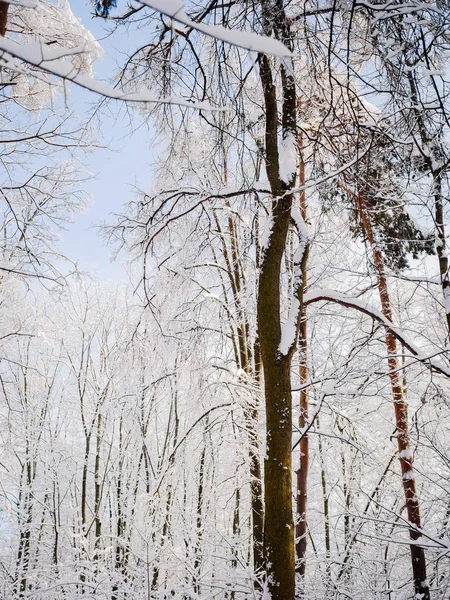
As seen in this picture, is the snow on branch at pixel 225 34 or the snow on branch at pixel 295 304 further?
the snow on branch at pixel 295 304

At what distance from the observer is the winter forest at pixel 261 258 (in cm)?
272

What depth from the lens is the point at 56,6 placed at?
4.46 metres

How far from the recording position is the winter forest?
107 inches

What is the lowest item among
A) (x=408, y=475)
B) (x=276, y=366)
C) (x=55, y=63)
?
(x=408, y=475)

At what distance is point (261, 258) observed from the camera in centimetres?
333

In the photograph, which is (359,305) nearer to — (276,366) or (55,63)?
(276,366)

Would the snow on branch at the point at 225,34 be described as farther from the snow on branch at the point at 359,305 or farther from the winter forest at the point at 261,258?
the snow on branch at the point at 359,305

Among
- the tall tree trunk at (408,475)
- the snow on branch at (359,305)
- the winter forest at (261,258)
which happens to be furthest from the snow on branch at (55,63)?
the tall tree trunk at (408,475)

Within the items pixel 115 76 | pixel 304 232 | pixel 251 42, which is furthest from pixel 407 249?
pixel 251 42

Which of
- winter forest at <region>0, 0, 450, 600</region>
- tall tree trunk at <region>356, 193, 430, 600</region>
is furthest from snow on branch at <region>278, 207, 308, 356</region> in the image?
tall tree trunk at <region>356, 193, 430, 600</region>

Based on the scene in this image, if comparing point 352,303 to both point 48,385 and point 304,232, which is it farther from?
point 48,385

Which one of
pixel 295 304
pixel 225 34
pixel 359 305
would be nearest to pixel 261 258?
pixel 295 304

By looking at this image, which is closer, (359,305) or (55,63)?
(55,63)

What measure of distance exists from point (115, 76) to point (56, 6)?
159cm
